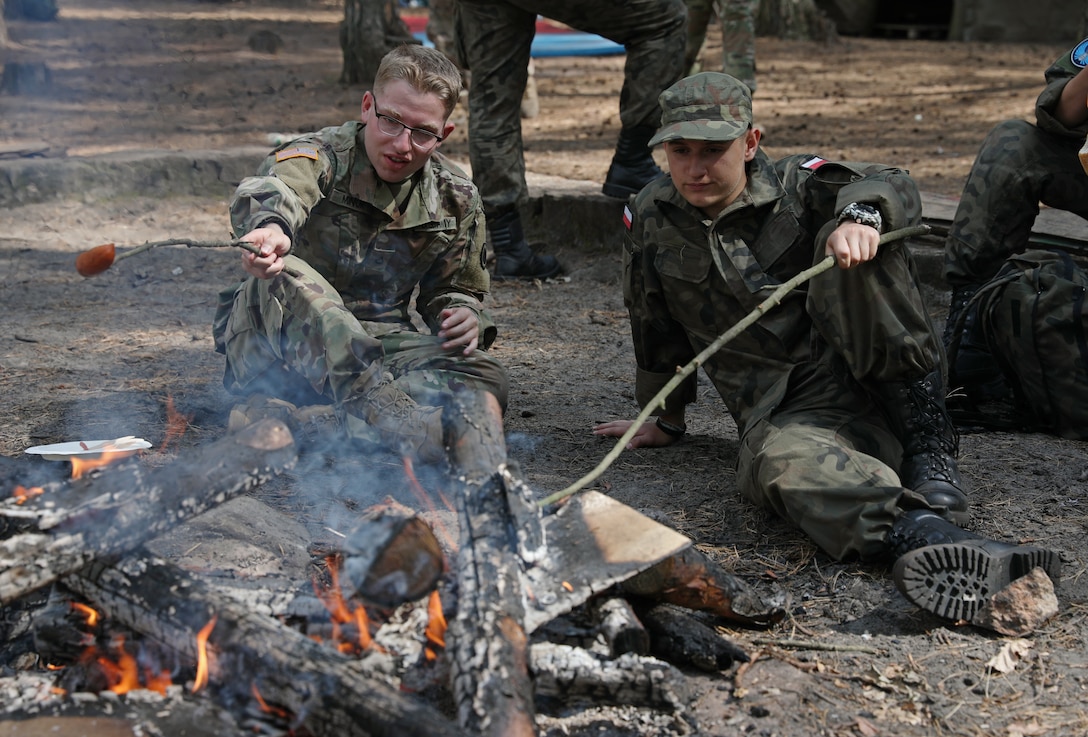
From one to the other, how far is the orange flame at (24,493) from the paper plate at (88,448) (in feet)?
2.77

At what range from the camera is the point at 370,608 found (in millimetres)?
2369

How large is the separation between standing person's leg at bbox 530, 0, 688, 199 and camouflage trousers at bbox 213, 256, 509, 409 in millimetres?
2550

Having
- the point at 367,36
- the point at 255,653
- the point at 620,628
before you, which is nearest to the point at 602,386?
the point at 620,628

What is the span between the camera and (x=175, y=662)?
2326 mm

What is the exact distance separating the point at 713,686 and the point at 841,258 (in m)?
1.25

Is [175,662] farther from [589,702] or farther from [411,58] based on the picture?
[411,58]

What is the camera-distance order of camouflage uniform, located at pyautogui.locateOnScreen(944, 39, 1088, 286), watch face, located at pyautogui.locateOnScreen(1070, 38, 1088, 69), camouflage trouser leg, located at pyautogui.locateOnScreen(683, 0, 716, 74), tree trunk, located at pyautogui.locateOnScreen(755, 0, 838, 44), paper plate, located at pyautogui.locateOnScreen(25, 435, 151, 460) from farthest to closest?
tree trunk, located at pyautogui.locateOnScreen(755, 0, 838, 44) → camouflage trouser leg, located at pyautogui.locateOnScreen(683, 0, 716, 74) → camouflage uniform, located at pyautogui.locateOnScreen(944, 39, 1088, 286) → watch face, located at pyautogui.locateOnScreen(1070, 38, 1088, 69) → paper plate, located at pyautogui.locateOnScreen(25, 435, 151, 460)

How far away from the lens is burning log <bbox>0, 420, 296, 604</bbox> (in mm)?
2289

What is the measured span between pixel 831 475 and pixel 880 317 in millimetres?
502

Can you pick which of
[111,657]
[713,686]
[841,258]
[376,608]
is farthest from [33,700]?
[841,258]

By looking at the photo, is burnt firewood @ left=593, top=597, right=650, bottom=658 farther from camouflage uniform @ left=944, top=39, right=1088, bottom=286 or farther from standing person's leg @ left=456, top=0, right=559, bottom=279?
standing person's leg @ left=456, top=0, right=559, bottom=279

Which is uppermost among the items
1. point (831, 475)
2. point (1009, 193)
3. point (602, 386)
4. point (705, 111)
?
point (705, 111)

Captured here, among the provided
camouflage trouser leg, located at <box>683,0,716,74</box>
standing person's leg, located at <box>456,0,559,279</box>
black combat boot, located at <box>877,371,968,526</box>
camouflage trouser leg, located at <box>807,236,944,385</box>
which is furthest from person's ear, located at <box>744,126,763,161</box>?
camouflage trouser leg, located at <box>683,0,716,74</box>

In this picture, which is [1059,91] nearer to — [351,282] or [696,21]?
[351,282]
